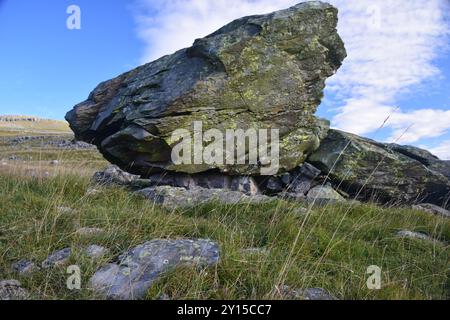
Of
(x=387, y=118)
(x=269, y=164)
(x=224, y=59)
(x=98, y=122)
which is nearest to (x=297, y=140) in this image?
(x=269, y=164)

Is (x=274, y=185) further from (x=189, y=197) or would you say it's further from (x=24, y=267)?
(x=24, y=267)

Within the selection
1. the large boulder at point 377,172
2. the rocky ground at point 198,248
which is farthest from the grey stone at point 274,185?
the rocky ground at point 198,248

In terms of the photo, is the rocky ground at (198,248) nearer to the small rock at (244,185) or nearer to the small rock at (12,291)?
the small rock at (12,291)

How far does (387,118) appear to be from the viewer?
6719 millimetres

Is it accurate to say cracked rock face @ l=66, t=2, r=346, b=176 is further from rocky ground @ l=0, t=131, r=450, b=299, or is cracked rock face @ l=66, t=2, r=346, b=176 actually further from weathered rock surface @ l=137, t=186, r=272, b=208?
rocky ground @ l=0, t=131, r=450, b=299

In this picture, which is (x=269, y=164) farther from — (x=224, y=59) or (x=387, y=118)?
(x=387, y=118)

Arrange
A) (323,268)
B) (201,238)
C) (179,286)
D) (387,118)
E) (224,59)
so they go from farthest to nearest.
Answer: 1. (224,59)
2. (387,118)
3. (201,238)
4. (323,268)
5. (179,286)

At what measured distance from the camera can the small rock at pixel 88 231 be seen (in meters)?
5.31

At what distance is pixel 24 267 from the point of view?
15.1ft

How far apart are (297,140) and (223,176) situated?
Result: 7.56 ft

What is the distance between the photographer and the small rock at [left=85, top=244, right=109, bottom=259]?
15.7ft

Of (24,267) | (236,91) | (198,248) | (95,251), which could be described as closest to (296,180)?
(236,91)

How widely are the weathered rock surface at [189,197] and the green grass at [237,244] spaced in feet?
0.93
